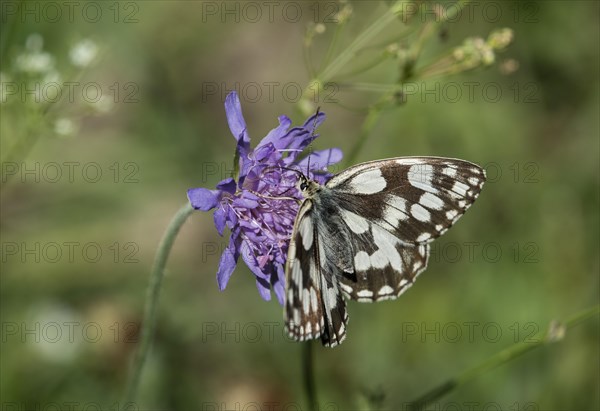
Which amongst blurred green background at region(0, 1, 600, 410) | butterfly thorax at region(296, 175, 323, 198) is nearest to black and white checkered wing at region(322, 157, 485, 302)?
butterfly thorax at region(296, 175, 323, 198)

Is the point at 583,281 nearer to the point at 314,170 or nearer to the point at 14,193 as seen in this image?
the point at 314,170

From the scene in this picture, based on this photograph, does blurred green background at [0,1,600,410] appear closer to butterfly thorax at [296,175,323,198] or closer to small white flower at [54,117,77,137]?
small white flower at [54,117,77,137]

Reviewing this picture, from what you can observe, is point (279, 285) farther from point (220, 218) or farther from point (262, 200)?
point (220, 218)

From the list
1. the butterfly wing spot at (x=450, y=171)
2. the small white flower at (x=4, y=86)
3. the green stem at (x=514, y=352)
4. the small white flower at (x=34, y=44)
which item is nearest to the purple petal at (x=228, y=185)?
the butterfly wing spot at (x=450, y=171)
